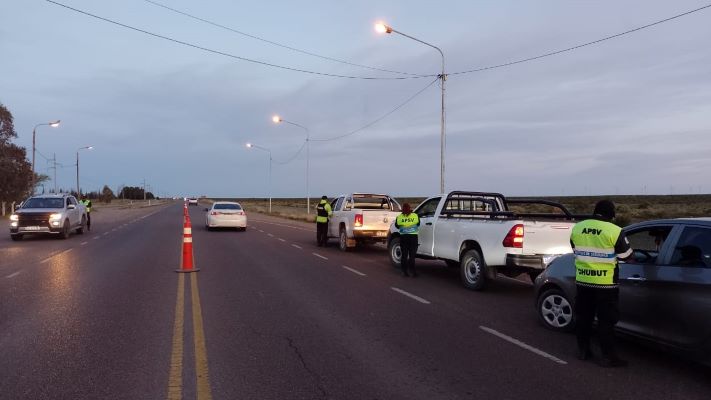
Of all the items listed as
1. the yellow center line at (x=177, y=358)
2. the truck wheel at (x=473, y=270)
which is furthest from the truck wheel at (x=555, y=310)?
the yellow center line at (x=177, y=358)

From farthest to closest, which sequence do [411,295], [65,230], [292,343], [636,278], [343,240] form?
1. [65,230]
2. [343,240]
3. [411,295]
4. [292,343]
5. [636,278]

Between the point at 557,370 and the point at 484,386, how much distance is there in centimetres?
103

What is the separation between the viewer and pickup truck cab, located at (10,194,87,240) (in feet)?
74.3

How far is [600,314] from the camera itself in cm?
621

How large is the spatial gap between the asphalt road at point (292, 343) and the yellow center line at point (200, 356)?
0.06 ft

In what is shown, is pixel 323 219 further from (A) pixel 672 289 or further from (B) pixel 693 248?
(B) pixel 693 248

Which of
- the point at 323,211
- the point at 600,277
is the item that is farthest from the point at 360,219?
the point at 600,277

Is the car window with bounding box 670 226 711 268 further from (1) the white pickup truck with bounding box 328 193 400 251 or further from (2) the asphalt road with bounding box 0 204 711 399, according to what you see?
(1) the white pickup truck with bounding box 328 193 400 251

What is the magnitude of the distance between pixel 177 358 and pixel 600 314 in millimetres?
4504

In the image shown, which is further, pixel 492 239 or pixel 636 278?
pixel 492 239

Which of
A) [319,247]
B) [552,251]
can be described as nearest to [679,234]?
[552,251]

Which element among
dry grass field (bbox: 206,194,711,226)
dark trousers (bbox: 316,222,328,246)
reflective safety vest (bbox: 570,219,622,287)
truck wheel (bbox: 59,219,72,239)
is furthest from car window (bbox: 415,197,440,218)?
truck wheel (bbox: 59,219,72,239)

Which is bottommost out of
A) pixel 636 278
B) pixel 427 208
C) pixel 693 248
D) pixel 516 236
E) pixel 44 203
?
pixel 636 278

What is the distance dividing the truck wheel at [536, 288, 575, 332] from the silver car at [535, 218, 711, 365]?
2.90 ft
